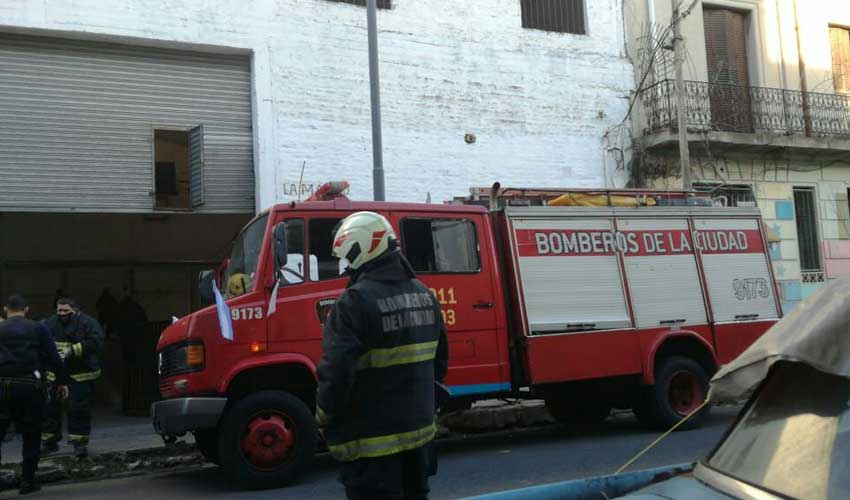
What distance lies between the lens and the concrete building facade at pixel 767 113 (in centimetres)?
1577

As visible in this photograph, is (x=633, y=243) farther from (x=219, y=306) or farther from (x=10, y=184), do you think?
(x=10, y=184)

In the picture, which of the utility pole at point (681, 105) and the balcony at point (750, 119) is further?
the balcony at point (750, 119)

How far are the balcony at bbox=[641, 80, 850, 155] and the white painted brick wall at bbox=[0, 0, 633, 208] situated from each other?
867 mm

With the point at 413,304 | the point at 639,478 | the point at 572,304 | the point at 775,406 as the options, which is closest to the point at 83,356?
the point at 572,304

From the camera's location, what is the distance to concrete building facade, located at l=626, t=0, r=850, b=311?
51.8ft

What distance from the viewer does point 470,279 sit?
324 inches

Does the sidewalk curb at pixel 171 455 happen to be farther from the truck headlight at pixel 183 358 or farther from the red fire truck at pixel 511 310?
the truck headlight at pixel 183 358

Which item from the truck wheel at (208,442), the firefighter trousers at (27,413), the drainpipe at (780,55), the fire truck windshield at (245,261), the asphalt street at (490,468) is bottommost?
the asphalt street at (490,468)

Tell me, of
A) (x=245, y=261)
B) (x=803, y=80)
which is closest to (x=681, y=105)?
(x=803, y=80)

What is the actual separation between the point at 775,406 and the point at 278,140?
11.0 meters

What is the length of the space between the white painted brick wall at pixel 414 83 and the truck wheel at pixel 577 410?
494 cm

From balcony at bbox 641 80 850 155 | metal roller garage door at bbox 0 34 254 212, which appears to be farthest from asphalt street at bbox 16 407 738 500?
balcony at bbox 641 80 850 155

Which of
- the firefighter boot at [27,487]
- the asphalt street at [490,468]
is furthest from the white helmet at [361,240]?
the firefighter boot at [27,487]

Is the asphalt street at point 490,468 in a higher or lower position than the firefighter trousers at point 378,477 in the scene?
lower
